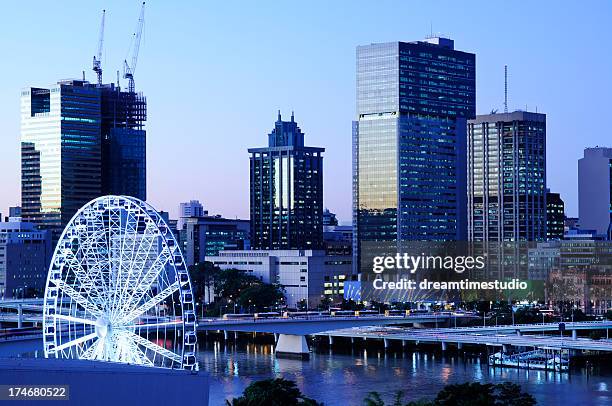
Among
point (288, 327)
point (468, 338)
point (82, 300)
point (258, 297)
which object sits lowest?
point (468, 338)

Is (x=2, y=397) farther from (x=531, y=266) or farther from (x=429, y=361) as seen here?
(x=531, y=266)

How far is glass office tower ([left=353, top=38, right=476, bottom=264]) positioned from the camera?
18538cm

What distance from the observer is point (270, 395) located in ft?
197

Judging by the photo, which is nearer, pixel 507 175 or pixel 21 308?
pixel 21 308

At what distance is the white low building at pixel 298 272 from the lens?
521ft

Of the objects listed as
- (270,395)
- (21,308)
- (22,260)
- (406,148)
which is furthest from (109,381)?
(406,148)

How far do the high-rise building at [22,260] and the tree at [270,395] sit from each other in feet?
385

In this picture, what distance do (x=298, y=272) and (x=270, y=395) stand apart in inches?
3912

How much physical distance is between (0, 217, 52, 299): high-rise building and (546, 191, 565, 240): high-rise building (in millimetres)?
62291

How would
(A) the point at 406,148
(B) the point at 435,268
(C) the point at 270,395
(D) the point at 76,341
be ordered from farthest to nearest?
(A) the point at 406,148, (B) the point at 435,268, (D) the point at 76,341, (C) the point at 270,395

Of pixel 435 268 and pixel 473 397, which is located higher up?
pixel 435 268

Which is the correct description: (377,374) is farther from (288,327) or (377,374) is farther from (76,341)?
(76,341)

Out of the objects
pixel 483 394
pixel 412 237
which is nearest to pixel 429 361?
pixel 483 394

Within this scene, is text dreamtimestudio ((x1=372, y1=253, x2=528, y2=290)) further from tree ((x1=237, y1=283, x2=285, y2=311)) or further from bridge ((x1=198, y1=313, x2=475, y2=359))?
bridge ((x1=198, y1=313, x2=475, y2=359))
